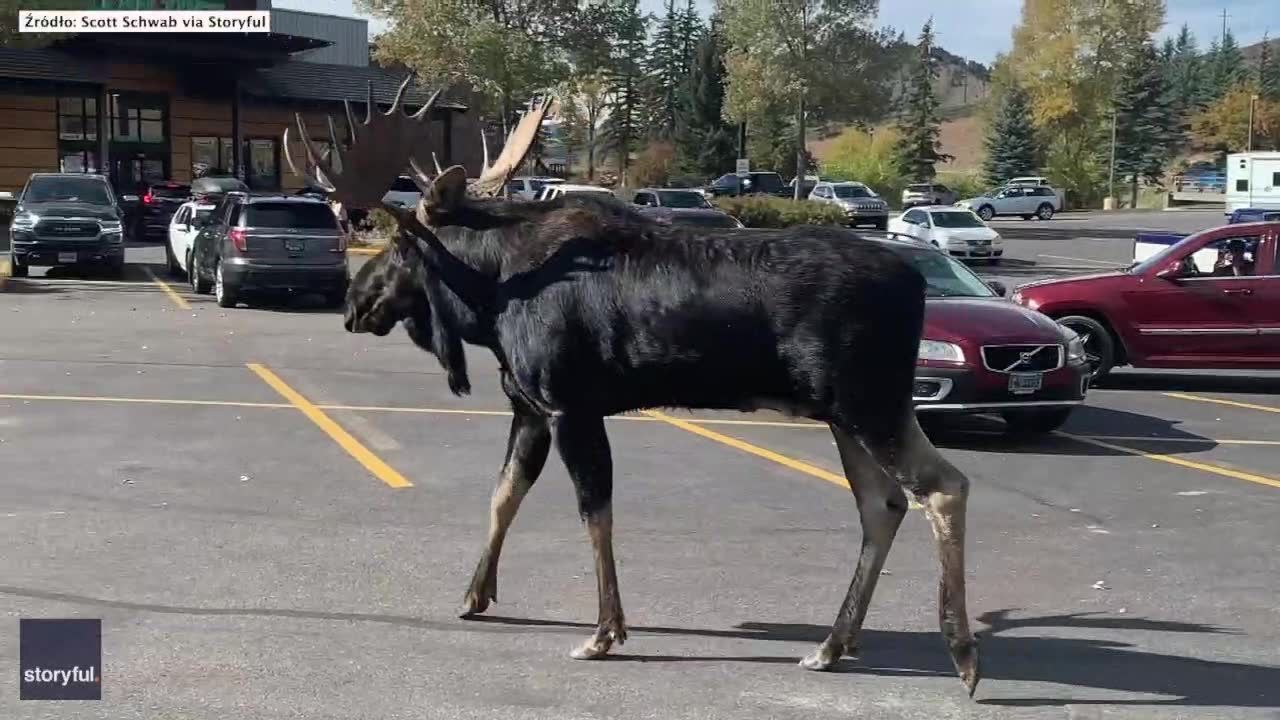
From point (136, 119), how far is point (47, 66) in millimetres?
5023

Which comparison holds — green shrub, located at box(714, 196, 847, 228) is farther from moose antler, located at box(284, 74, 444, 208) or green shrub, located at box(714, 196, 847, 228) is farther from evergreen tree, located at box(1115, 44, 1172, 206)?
evergreen tree, located at box(1115, 44, 1172, 206)

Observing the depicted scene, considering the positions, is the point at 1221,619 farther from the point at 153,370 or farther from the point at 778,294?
the point at 153,370

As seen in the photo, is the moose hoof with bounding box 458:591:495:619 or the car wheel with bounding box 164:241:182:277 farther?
the car wheel with bounding box 164:241:182:277

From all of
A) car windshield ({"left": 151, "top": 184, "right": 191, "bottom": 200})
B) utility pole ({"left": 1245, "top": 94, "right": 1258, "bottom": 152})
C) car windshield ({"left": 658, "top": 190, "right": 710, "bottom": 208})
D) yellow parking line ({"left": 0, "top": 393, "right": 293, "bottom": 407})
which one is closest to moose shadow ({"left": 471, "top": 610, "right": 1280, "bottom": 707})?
yellow parking line ({"left": 0, "top": 393, "right": 293, "bottom": 407})

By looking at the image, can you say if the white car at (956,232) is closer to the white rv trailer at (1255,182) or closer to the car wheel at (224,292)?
the white rv trailer at (1255,182)

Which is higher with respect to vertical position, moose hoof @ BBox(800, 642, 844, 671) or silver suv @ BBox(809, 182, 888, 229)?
silver suv @ BBox(809, 182, 888, 229)

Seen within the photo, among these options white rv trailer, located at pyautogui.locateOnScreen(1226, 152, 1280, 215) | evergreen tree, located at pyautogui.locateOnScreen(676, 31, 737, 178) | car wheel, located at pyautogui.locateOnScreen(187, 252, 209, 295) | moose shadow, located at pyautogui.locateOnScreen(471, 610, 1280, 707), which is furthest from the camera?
evergreen tree, located at pyautogui.locateOnScreen(676, 31, 737, 178)

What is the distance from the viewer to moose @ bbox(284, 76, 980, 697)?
5.46 meters

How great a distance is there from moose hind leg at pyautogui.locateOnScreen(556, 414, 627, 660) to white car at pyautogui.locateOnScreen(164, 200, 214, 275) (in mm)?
20270

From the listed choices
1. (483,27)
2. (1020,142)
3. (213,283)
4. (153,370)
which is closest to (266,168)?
(483,27)

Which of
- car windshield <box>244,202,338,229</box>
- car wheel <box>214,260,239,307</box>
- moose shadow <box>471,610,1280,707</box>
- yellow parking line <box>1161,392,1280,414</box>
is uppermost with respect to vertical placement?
car windshield <box>244,202,338,229</box>

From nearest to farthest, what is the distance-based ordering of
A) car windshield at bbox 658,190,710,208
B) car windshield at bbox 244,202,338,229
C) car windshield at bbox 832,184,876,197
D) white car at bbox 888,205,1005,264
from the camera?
1. car windshield at bbox 244,202,338,229
2. white car at bbox 888,205,1005,264
3. car windshield at bbox 658,190,710,208
4. car windshield at bbox 832,184,876,197

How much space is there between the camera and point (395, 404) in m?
12.9

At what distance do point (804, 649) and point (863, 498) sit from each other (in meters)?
0.67
